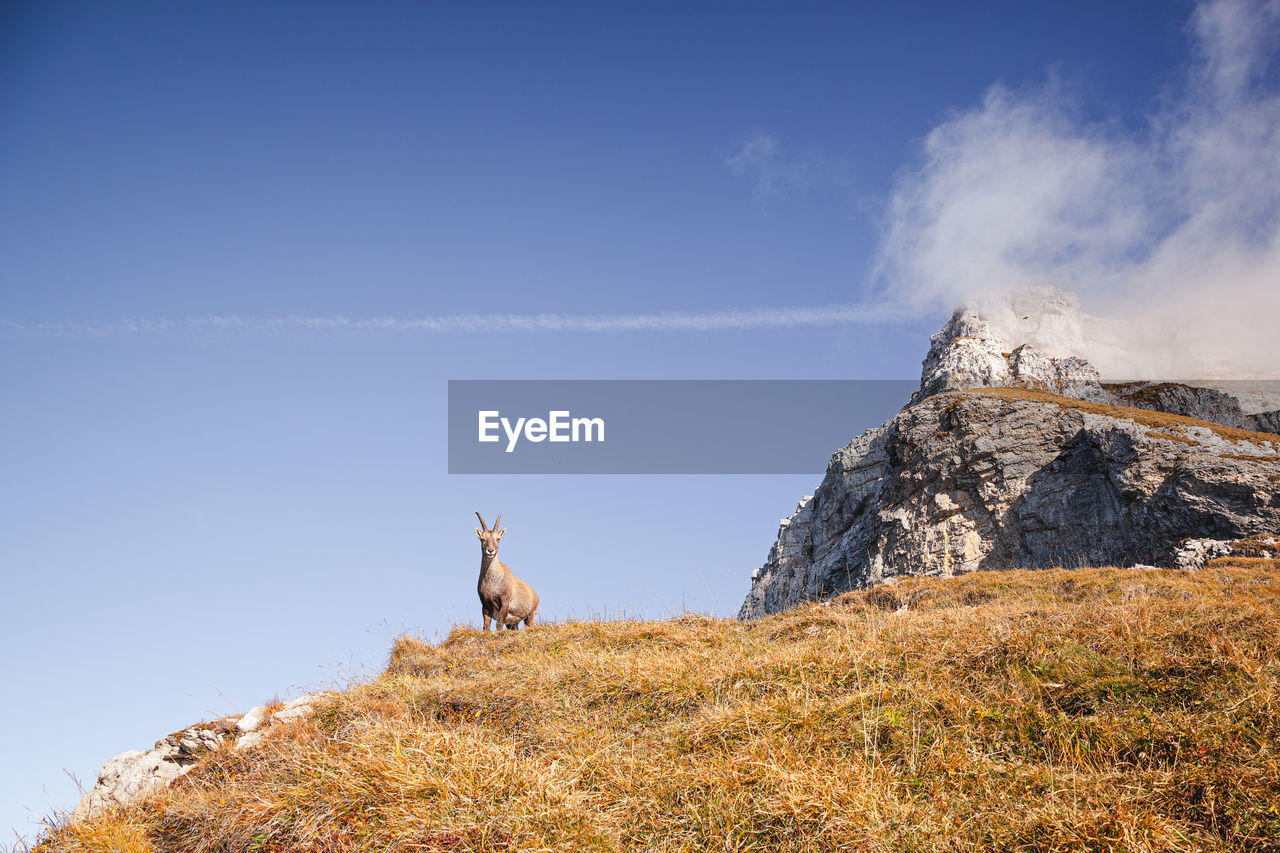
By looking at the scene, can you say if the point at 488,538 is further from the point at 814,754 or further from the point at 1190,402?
the point at 1190,402

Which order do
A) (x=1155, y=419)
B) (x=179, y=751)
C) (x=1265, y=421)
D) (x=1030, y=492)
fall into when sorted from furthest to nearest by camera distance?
(x=1265, y=421)
(x=1155, y=419)
(x=1030, y=492)
(x=179, y=751)

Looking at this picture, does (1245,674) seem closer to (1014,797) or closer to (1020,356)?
(1014,797)

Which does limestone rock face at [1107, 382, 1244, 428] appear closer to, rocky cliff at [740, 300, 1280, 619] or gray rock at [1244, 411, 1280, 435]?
gray rock at [1244, 411, 1280, 435]

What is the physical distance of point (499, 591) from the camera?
16.7m

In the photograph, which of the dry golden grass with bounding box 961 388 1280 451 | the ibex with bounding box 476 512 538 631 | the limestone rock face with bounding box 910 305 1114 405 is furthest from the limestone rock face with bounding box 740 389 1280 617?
the limestone rock face with bounding box 910 305 1114 405

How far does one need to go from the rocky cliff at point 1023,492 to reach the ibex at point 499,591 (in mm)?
14293

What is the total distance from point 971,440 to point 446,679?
44268 millimetres

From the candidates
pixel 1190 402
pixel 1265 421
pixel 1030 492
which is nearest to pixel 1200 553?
pixel 1030 492

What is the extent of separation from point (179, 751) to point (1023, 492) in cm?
4595

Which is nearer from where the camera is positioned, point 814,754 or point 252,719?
point 814,754

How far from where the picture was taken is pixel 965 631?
8828mm

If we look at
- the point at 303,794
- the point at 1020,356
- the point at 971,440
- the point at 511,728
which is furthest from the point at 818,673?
the point at 1020,356

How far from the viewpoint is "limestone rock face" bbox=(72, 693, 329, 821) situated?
350 inches

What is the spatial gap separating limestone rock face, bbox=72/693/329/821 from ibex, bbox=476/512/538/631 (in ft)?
21.2
